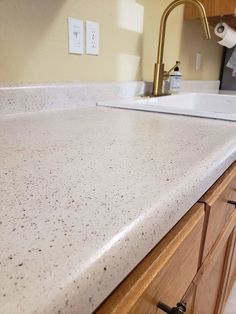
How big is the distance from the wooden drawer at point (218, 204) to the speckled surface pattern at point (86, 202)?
0.05 metres

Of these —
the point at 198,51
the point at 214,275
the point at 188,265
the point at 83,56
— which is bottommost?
the point at 214,275

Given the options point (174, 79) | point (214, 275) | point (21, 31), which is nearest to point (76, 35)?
point (21, 31)

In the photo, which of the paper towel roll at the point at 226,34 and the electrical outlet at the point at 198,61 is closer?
the paper towel roll at the point at 226,34

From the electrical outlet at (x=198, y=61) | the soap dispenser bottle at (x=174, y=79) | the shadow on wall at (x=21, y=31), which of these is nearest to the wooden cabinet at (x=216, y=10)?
the electrical outlet at (x=198, y=61)

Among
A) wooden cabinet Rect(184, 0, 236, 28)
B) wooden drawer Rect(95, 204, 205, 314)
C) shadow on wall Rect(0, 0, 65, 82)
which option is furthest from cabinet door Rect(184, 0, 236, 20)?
wooden drawer Rect(95, 204, 205, 314)

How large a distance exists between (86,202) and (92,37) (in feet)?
2.85

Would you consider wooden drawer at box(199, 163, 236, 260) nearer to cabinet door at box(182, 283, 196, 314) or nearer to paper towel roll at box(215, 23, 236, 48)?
cabinet door at box(182, 283, 196, 314)

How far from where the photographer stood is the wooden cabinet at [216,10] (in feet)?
4.89

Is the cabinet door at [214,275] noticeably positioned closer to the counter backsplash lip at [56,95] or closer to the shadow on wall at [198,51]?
the counter backsplash lip at [56,95]

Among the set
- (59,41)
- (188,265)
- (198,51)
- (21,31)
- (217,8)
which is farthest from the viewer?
(198,51)

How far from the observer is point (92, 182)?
0.33m

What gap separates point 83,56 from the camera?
3.21 feet

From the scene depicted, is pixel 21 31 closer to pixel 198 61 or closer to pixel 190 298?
pixel 190 298

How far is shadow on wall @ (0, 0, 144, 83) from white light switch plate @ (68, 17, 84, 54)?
0.06ft
